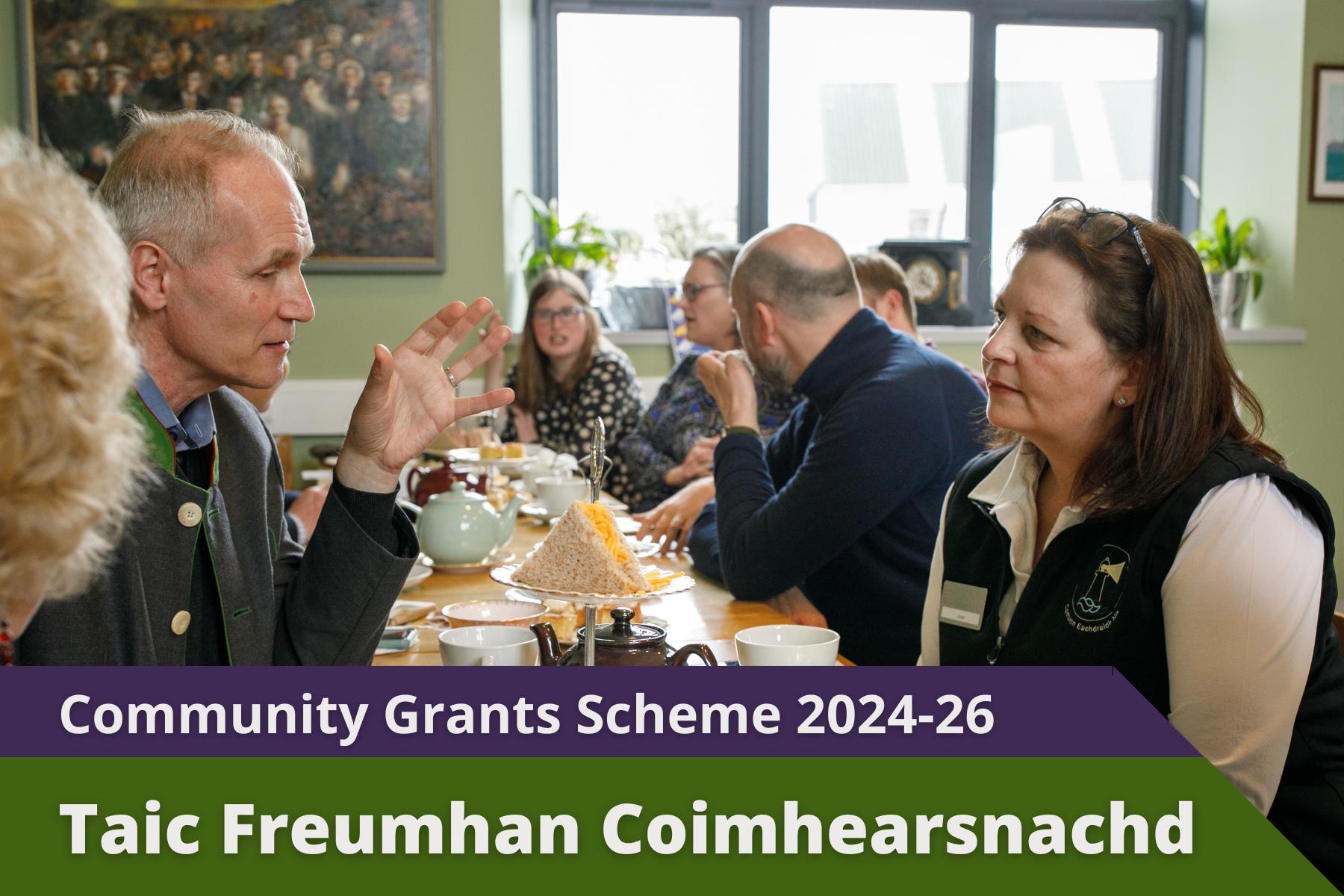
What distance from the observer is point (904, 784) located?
2.11 feet

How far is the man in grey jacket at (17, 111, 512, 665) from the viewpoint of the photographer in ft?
4.38

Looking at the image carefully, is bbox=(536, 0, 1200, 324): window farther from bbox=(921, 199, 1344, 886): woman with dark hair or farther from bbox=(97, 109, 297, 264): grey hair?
bbox=(97, 109, 297, 264): grey hair

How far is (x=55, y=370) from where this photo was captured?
0.58 meters

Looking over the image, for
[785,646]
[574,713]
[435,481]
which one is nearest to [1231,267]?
[435,481]

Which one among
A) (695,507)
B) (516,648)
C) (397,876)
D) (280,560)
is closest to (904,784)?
(397,876)

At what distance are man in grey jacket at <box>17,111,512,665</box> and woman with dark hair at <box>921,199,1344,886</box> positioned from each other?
717 mm

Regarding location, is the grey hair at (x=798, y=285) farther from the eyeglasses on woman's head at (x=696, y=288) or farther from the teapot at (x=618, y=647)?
the eyeglasses on woman's head at (x=696, y=288)

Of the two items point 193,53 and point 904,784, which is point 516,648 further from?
point 193,53

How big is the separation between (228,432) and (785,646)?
75cm

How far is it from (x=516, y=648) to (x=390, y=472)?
281 mm

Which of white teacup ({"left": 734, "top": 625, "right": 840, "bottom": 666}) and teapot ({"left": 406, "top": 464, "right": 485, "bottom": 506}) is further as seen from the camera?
teapot ({"left": 406, "top": 464, "right": 485, "bottom": 506})

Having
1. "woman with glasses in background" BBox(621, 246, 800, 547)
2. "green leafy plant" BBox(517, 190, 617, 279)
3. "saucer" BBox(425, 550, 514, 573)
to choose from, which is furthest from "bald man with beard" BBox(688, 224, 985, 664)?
"green leafy plant" BBox(517, 190, 617, 279)

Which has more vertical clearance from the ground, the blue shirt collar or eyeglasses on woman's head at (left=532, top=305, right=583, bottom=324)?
the blue shirt collar

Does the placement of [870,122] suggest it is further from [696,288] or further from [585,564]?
[585,564]
